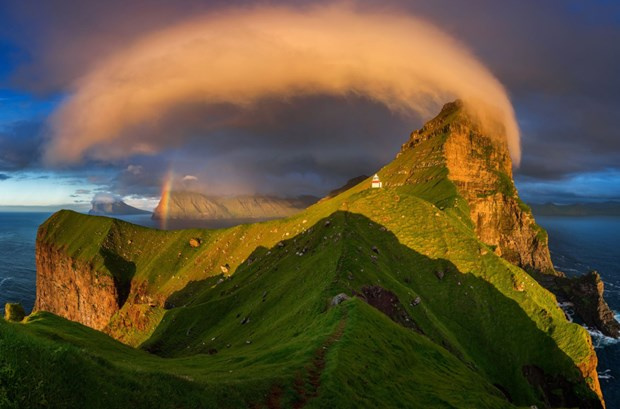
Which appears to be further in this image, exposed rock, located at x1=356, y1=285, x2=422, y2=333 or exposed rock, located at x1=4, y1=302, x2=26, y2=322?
exposed rock, located at x1=4, y1=302, x2=26, y2=322

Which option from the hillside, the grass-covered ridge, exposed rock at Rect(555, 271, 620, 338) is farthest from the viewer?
exposed rock at Rect(555, 271, 620, 338)

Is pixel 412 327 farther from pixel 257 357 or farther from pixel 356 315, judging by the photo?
pixel 257 357

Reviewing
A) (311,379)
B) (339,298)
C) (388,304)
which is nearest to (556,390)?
(388,304)

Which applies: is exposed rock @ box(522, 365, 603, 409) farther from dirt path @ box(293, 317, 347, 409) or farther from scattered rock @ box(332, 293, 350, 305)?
dirt path @ box(293, 317, 347, 409)

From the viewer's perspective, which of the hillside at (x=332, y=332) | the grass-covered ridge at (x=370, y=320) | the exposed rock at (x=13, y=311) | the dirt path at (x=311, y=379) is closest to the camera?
the hillside at (x=332, y=332)

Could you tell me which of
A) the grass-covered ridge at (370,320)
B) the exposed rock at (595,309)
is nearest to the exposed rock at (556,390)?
the grass-covered ridge at (370,320)

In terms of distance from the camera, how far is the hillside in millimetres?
23609

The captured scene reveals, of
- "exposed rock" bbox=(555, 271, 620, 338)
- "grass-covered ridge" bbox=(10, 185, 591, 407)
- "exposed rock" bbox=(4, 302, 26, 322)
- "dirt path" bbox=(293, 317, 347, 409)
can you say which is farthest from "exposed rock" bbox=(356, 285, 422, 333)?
"exposed rock" bbox=(555, 271, 620, 338)

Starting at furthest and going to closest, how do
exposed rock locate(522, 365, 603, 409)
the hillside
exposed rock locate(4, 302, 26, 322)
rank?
1. exposed rock locate(522, 365, 603, 409)
2. exposed rock locate(4, 302, 26, 322)
3. the hillside

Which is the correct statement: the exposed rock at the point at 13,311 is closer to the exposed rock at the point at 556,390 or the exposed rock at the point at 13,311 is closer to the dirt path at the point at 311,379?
the dirt path at the point at 311,379

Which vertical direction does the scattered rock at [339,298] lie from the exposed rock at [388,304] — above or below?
above

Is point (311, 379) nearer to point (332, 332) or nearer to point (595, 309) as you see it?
point (332, 332)

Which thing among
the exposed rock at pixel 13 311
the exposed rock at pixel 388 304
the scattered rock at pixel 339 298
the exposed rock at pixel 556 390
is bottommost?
the exposed rock at pixel 556 390

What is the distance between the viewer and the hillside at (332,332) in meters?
23.6
